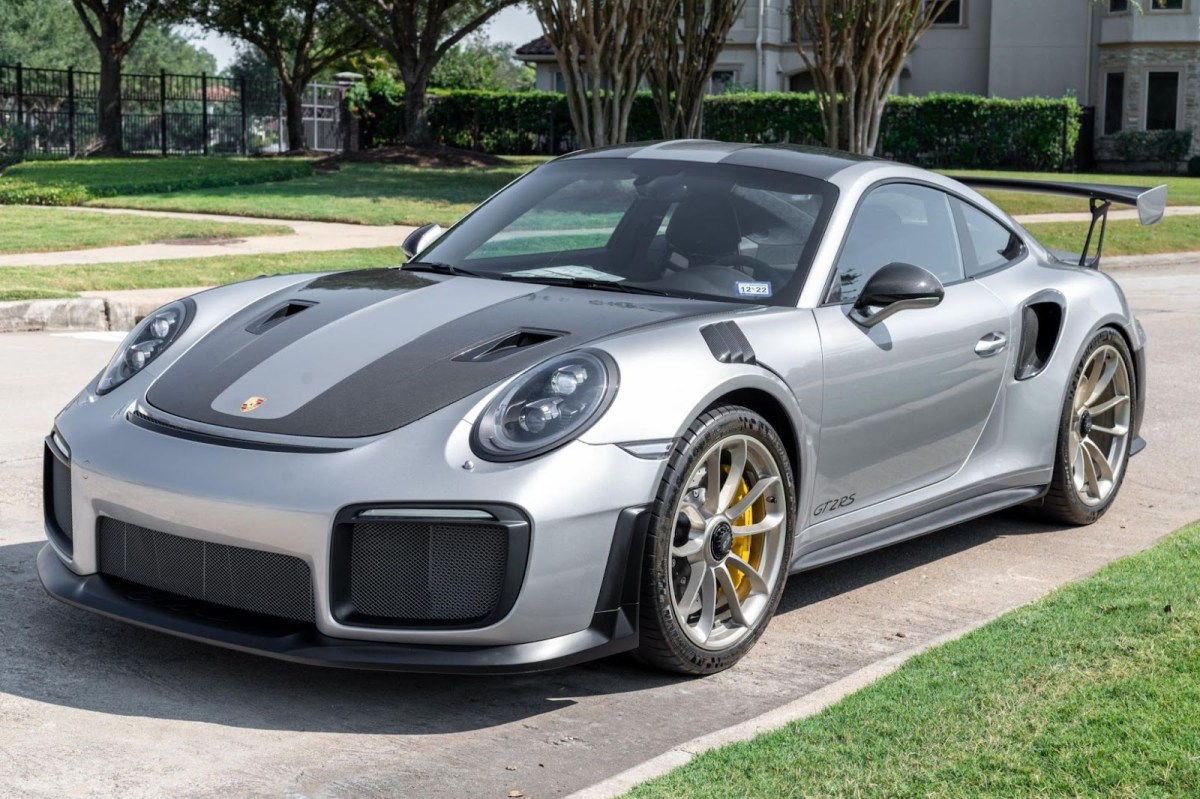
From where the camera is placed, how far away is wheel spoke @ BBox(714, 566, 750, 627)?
4.27 metres

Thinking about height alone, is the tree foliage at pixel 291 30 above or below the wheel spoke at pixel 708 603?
above

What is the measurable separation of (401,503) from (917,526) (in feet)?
6.99

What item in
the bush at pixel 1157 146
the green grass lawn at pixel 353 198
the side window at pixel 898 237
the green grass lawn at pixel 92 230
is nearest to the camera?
the side window at pixel 898 237

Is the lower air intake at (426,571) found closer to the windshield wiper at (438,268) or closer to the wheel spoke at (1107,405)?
the windshield wiper at (438,268)

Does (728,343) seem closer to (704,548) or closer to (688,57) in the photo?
(704,548)

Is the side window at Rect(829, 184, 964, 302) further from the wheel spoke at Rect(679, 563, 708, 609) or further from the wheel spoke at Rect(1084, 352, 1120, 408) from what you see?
the wheel spoke at Rect(679, 563, 708, 609)

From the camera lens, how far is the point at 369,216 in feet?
68.2

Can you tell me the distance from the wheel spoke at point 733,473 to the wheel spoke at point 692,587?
18cm

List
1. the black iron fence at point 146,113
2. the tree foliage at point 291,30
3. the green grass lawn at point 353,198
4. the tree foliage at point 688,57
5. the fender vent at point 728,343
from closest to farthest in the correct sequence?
1. the fender vent at point 728,343
2. the green grass lawn at point 353,198
3. the tree foliage at point 688,57
4. the black iron fence at point 146,113
5. the tree foliage at point 291,30

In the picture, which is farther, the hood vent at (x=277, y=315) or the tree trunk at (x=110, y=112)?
the tree trunk at (x=110, y=112)

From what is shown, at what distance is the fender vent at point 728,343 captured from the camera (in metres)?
4.25

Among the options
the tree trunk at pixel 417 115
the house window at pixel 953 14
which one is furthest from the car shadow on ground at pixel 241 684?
the house window at pixel 953 14

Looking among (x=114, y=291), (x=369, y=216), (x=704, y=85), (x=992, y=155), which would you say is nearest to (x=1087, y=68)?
(x=992, y=155)

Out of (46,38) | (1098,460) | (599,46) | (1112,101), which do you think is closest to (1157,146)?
(1112,101)
